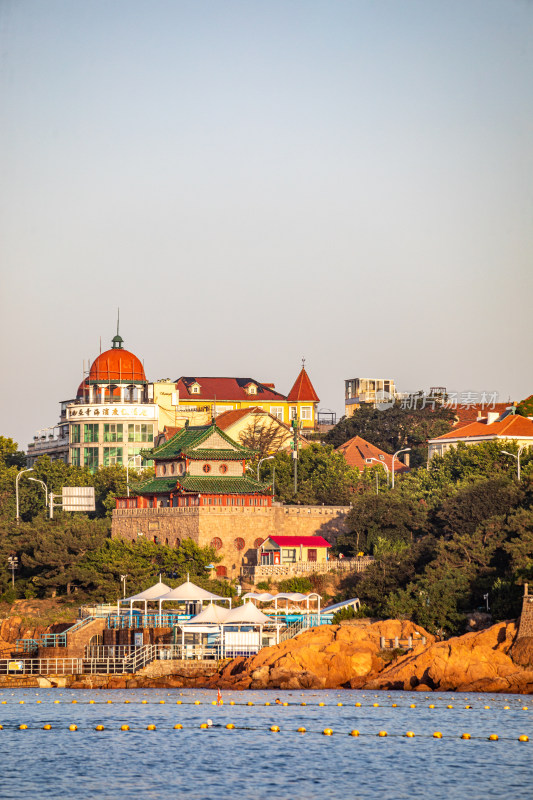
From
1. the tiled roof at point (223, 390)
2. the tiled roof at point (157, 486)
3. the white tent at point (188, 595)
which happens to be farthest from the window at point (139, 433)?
the white tent at point (188, 595)

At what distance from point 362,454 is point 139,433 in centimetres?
2361

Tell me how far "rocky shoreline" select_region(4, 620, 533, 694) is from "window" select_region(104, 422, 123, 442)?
73.1 metres

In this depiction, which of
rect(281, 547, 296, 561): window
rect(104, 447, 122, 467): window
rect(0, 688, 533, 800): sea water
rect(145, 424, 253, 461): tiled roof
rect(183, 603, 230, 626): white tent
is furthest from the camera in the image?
rect(104, 447, 122, 467): window

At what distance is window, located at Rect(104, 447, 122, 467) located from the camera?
143 meters

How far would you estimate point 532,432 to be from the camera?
13112cm

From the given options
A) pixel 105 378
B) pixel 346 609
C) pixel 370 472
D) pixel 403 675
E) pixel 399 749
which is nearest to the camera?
pixel 399 749

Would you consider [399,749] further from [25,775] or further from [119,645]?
[119,645]

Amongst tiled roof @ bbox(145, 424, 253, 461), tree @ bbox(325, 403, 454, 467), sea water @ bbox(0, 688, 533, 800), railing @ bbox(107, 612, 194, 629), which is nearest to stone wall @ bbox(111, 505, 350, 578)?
tiled roof @ bbox(145, 424, 253, 461)

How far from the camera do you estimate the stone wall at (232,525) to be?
97500 mm

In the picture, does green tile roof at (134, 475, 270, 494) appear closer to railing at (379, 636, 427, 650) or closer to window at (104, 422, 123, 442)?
railing at (379, 636, 427, 650)

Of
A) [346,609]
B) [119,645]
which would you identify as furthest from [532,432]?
[119,645]

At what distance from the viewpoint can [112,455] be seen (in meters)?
144

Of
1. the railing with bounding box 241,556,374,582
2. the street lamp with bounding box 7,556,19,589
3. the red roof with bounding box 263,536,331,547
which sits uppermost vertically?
the red roof with bounding box 263,536,331,547

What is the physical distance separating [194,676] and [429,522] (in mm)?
27908
